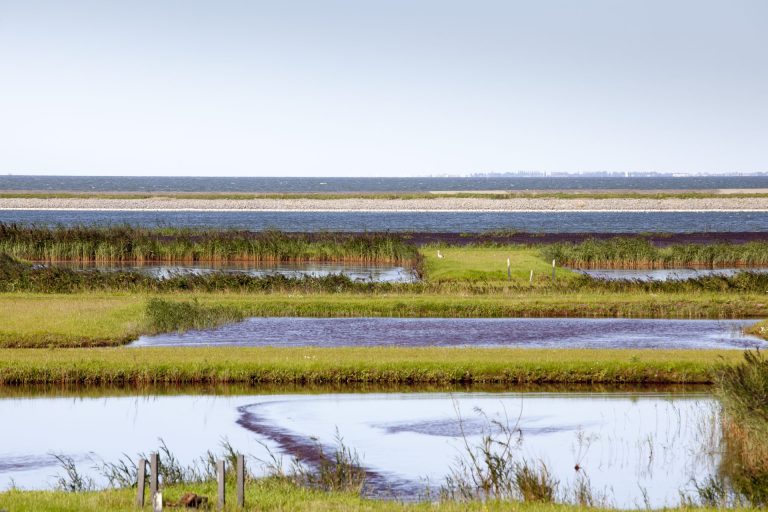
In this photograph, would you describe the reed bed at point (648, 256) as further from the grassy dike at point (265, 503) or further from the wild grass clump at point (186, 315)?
the grassy dike at point (265, 503)

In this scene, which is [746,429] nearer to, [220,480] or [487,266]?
[220,480]

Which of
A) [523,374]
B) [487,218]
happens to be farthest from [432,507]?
[487,218]

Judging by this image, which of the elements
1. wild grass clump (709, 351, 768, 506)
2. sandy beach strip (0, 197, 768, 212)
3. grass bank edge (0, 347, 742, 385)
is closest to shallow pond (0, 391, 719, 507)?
wild grass clump (709, 351, 768, 506)

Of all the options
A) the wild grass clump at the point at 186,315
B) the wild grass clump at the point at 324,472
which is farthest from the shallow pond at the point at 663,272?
the wild grass clump at the point at 324,472

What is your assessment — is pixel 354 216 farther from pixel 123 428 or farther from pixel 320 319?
pixel 123 428

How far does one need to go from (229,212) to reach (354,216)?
21450mm

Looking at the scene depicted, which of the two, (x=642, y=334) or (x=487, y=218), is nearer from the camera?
(x=642, y=334)

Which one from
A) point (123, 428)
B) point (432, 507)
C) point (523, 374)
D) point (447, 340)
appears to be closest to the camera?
point (432, 507)

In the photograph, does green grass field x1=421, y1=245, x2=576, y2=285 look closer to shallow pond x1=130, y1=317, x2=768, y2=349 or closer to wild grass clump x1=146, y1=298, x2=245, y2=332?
shallow pond x1=130, y1=317, x2=768, y2=349

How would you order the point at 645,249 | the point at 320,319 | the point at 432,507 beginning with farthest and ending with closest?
the point at 645,249
the point at 320,319
the point at 432,507

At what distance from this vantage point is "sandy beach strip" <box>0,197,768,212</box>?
159375 mm

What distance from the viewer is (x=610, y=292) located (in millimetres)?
51562

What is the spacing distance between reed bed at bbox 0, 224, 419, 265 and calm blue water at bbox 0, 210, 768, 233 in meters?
30.4

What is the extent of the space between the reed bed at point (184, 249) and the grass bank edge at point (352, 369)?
38926mm
